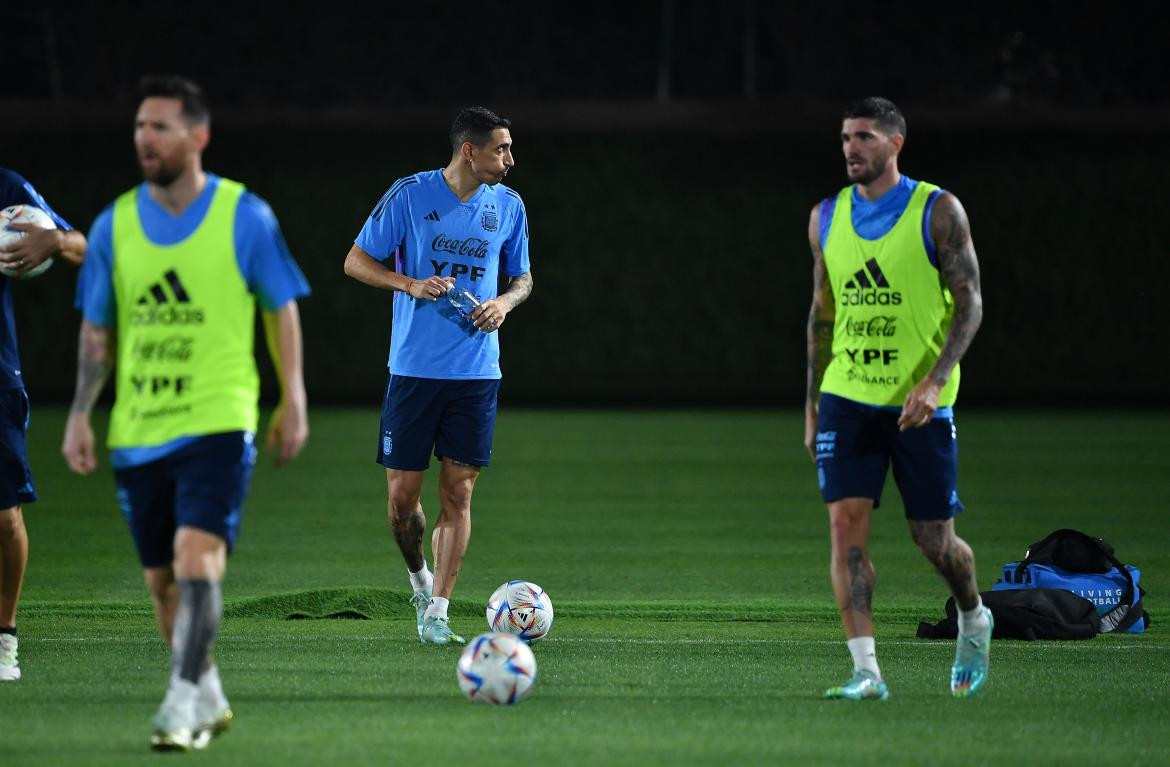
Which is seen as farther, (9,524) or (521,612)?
(521,612)

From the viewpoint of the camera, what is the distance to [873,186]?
6188mm

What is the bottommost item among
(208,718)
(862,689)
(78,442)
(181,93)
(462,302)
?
(862,689)

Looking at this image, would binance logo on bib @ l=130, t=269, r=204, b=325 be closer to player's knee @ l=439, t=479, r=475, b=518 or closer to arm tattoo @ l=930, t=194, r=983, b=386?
arm tattoo @ l=930, t=194, r=983, b=386

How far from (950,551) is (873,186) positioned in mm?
1345

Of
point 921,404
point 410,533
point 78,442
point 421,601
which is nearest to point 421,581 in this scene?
point 421,601

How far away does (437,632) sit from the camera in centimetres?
745

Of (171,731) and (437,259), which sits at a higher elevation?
(437,259)

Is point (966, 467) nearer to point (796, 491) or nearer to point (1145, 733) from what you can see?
point (796, 491)

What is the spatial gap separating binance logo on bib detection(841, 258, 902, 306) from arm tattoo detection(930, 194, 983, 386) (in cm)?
20

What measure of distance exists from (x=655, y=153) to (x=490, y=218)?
1870 cm

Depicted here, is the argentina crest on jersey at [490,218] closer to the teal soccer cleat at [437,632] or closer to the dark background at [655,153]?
the teal soccer cleat at [437,632]

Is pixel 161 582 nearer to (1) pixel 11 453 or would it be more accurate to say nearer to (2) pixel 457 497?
(1) pixel 11 453

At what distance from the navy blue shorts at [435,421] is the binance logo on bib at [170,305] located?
106 inches

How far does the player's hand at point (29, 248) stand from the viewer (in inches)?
240
